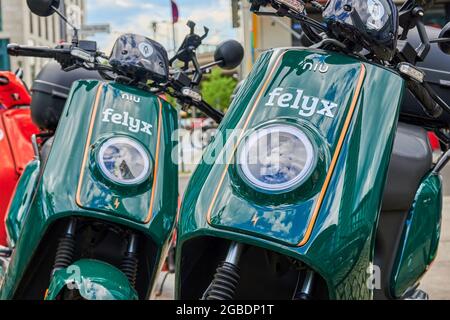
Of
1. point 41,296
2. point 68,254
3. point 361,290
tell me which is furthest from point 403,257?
point 41,296

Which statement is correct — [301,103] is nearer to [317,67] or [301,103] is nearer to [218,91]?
[317,67]

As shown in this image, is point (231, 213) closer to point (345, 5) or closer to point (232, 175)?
point (232, 175)

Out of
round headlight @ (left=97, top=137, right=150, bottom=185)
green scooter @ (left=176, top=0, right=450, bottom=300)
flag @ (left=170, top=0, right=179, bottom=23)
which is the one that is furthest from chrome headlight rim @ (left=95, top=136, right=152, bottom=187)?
flag @ (left=170, top=0, right=179, bottom=23)

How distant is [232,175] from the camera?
159cm

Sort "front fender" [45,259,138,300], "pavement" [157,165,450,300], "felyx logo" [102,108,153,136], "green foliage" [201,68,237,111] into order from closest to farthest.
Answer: "front fender" [45,259,138,300]
"felyx logo" [102,108,153,136]
"pavement" [157,165,450,300]
"green foliage" [201,68,237,111]

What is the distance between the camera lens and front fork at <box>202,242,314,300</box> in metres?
1.57

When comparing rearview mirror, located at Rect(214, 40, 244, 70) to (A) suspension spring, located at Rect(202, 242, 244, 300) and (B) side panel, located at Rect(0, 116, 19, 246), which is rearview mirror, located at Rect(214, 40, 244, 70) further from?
(A) suspension spring, located at Rect(202, 242, 244, 300)

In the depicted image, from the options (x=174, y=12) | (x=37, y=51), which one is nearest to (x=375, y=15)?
(x=37, y=51)

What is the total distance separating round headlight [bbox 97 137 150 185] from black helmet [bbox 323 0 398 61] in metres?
0.86

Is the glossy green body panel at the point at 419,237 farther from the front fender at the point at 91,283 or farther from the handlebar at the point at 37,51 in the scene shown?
the handlebar at the point at 37,51

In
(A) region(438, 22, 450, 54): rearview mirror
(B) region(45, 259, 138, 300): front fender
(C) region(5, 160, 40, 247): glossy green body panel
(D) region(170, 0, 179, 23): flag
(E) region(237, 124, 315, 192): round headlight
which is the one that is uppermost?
(D) region(170, 0, 179, 23): flag

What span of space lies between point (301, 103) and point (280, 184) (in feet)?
0.77

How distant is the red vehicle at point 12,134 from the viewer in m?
3.68

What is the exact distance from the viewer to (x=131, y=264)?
2.22 metres
